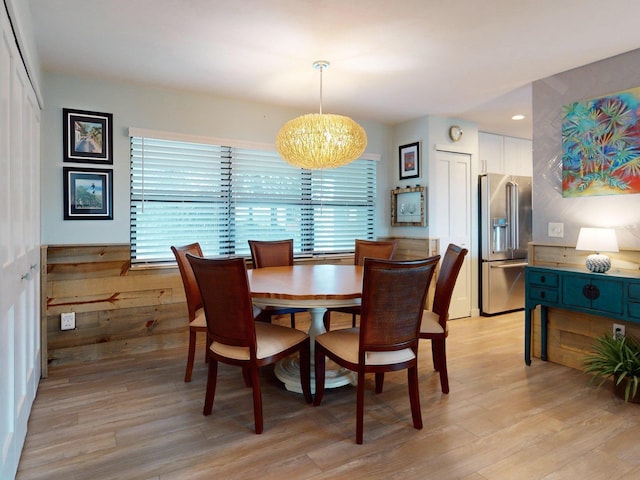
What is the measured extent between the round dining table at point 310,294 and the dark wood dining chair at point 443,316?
0.52 metres

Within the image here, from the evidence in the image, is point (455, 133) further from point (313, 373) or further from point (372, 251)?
point (313, 373)

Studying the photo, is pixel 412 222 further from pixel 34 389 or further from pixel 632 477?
pixel 34 389

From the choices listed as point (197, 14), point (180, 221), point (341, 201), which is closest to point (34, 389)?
point (180, 221)

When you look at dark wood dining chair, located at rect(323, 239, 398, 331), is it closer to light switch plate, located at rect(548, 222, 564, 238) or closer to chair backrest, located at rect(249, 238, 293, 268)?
chair backrest, located at rect(249, 238, 293, 268)

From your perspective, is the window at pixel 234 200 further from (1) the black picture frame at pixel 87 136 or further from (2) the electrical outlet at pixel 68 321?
(2) the electrical outlet at pixel 68 321

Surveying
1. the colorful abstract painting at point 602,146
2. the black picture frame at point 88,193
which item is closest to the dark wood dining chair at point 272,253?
the black picture frame at point 88,193

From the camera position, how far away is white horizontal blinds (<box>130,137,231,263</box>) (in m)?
3.39

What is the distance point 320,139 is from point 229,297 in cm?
137

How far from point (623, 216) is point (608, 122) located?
68cm

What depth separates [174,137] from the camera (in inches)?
137

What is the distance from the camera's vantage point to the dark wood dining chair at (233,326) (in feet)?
6.46

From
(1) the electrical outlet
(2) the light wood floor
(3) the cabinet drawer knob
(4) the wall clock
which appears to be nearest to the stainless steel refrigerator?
(4) the wall clock

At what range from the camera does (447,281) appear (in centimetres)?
253

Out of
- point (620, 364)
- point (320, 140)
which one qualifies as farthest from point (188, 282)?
point (620, 364)
